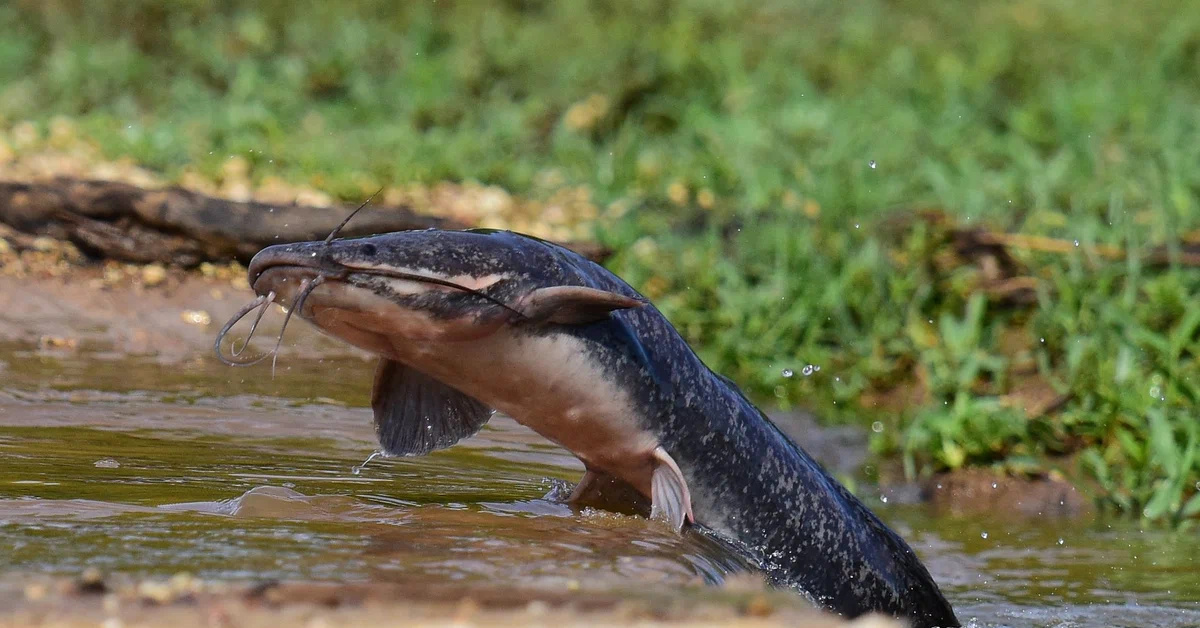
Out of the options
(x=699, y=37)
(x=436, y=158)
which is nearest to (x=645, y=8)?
(x=699, y=37)

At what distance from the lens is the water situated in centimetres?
233

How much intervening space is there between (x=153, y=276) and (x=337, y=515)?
9.68 ft

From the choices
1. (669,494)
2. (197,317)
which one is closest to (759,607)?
(669,494)

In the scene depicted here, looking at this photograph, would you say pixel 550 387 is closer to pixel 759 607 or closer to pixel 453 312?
A: pixel 453 312

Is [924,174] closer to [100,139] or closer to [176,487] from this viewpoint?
[100,139]

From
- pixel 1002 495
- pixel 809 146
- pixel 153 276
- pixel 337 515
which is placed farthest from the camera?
pixel 809 146

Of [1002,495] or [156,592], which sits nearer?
[156,592]

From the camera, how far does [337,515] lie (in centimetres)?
270

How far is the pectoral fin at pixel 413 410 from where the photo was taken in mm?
2883

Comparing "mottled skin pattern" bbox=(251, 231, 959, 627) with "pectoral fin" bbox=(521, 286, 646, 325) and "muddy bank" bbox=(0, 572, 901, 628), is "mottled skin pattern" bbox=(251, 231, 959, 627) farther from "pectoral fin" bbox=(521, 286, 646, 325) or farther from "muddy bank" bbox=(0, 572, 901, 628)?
"muddy bank" bbox=(0, 572, 901, 628)

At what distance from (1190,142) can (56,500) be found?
568 centimetres

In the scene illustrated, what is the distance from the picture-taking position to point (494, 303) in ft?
8.68

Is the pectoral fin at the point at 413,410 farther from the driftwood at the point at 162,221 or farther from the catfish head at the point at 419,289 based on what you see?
the driftwood at the point at 162,221

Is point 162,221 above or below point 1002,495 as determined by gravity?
above
